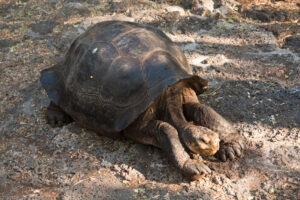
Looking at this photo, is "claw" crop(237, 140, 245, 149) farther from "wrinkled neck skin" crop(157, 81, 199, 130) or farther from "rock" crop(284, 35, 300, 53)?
"rock" crop(284, 35, 300, 53)

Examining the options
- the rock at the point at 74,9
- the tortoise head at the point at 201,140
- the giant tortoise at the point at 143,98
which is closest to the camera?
the tortoise head at the point at 201,140

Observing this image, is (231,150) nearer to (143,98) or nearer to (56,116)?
(143,98)

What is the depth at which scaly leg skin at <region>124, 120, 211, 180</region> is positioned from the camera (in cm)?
297

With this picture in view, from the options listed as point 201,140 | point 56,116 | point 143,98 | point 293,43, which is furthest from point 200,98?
point 293,43

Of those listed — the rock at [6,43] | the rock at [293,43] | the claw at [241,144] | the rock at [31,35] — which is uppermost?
the rock at [293,43]

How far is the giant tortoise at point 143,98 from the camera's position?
310 cm

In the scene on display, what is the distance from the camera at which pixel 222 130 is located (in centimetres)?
332

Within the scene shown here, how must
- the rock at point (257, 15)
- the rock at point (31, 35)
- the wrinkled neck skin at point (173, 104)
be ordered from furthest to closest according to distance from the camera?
the rock at point (257, 15)
the rock at point (31, 35)
the wrinkled neck skin at point (173, 104)

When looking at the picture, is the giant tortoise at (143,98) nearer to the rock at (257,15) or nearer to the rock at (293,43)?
the rock at (293,43)

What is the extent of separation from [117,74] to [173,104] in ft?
2.08

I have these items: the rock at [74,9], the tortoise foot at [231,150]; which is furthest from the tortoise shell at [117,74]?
the rock at [74,9]

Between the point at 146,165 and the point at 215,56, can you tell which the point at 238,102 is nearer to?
the point at 215,56

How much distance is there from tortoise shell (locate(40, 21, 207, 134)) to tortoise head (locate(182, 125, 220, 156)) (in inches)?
18.2

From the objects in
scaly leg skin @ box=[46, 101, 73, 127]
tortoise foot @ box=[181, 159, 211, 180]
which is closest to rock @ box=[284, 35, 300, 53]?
tortoise foot @ box=[181, 159, 211, 180]
